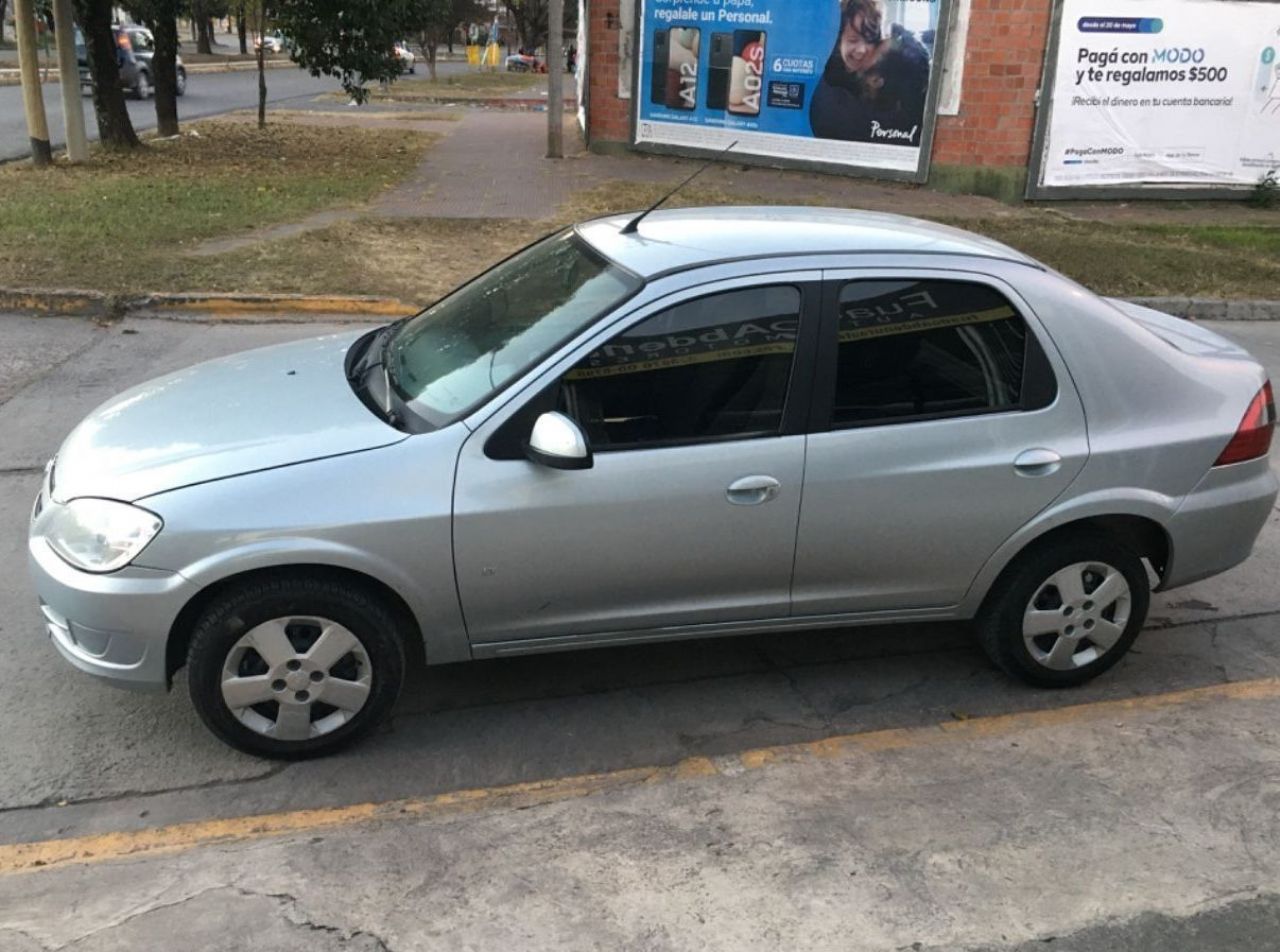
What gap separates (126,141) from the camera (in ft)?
51.1

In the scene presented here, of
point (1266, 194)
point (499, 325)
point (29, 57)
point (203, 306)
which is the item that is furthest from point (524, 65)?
point (499, 325)

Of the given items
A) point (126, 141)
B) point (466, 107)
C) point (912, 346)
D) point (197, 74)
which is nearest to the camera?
point (912, 346)

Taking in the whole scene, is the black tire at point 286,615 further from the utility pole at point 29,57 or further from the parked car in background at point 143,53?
the parked car in background at point 143,53

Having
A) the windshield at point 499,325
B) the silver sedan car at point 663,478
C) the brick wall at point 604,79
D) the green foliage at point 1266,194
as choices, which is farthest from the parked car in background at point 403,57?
the silver sedan car at point 663,478

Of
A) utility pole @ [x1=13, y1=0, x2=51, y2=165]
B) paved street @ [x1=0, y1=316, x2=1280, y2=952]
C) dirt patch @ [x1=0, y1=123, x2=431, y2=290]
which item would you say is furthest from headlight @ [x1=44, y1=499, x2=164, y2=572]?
utility pole @ [x1=13, y1=0, x2=51, y2=165]

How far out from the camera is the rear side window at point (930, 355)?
3.56 metres

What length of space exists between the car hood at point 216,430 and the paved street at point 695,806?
0.88 m

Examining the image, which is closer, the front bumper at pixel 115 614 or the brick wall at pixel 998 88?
the front bumper at pixel 115 614

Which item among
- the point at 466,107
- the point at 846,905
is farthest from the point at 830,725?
the point at 466,107

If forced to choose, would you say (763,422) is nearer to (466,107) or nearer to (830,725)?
(830,725)

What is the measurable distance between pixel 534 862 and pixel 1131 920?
5.03ft

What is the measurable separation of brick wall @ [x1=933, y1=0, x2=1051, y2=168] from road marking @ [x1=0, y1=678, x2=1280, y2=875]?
12.4 m

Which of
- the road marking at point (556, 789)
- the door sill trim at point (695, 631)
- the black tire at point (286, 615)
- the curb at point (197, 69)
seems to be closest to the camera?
the road marking at point (556, 789)

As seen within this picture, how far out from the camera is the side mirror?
3.17 m
